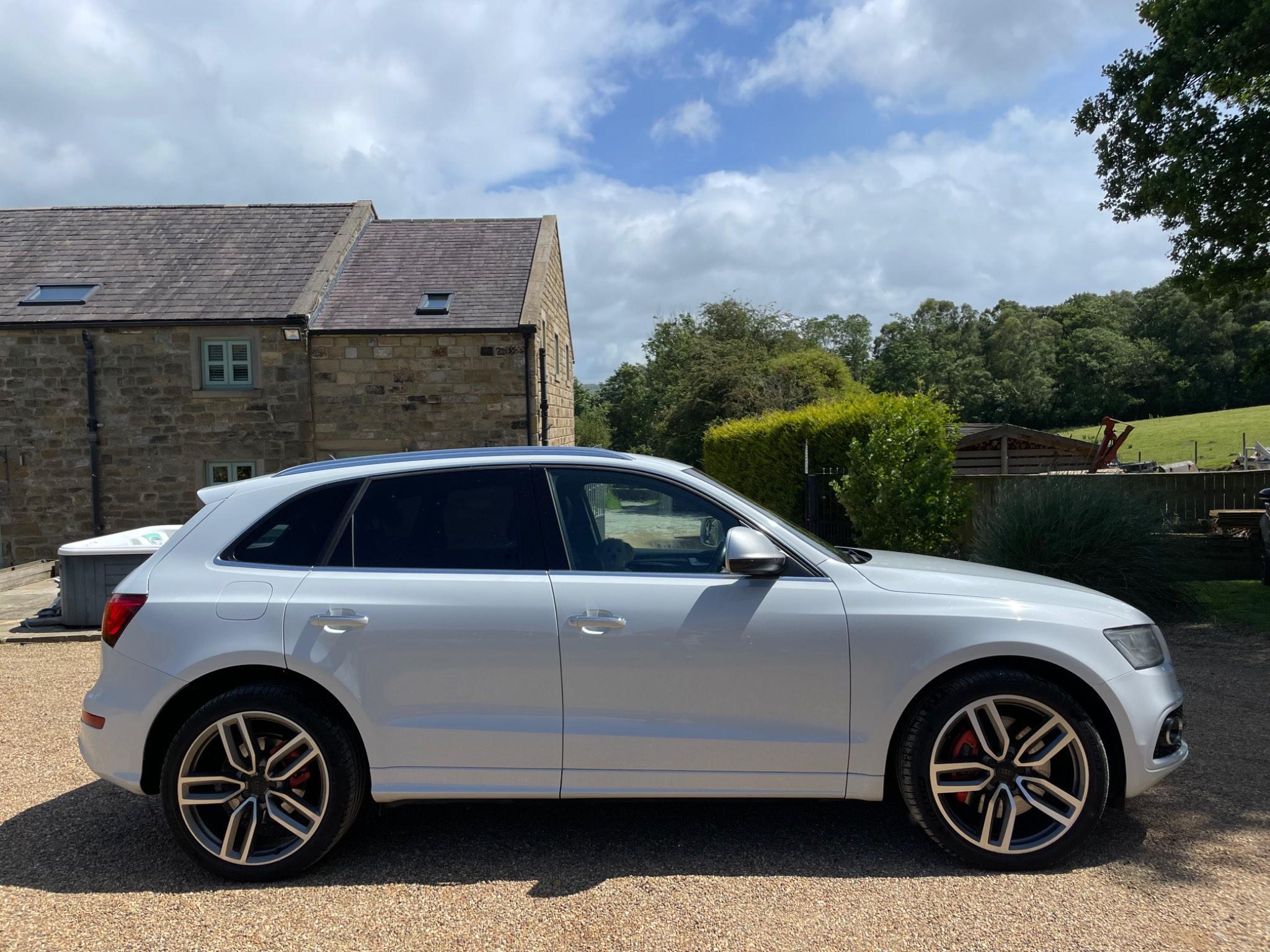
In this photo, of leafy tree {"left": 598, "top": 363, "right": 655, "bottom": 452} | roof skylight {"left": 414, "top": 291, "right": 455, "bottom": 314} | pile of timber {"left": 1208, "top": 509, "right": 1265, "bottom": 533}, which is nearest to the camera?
pile of timber {"left": 1208, "top": 509, "right": 1265, "bottom": 533}

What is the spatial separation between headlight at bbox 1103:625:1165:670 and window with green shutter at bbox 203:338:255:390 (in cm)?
1701

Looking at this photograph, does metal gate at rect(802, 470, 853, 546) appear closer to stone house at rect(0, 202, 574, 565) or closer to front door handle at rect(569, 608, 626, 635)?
stone house at rect(0, 202, 574, 565)

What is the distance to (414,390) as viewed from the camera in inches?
702

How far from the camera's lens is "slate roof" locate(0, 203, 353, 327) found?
17609 millimetres

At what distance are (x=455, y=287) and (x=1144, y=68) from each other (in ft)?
41.8

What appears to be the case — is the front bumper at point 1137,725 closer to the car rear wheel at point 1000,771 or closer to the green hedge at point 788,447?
the car rear wheel at point 1000,771

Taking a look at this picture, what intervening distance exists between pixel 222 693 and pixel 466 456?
141 centimetres

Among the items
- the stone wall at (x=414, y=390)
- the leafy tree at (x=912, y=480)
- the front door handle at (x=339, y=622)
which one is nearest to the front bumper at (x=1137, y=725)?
the front door handle at (x=339, y=622)

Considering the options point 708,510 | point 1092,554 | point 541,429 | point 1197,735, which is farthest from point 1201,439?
point 708,510

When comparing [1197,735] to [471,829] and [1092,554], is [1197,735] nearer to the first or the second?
[1092,554]

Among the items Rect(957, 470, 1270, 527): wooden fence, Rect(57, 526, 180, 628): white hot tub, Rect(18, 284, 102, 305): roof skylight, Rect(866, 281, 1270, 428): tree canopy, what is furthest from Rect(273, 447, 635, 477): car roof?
Rect(866, 281, 1270, 428): tree canopy

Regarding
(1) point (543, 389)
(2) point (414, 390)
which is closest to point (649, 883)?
(2) point (414, 390)

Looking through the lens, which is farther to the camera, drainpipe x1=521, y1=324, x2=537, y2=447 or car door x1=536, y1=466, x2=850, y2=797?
drainpipe x1=521, y1=324, x2=537, y2=447

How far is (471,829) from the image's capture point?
418cm
